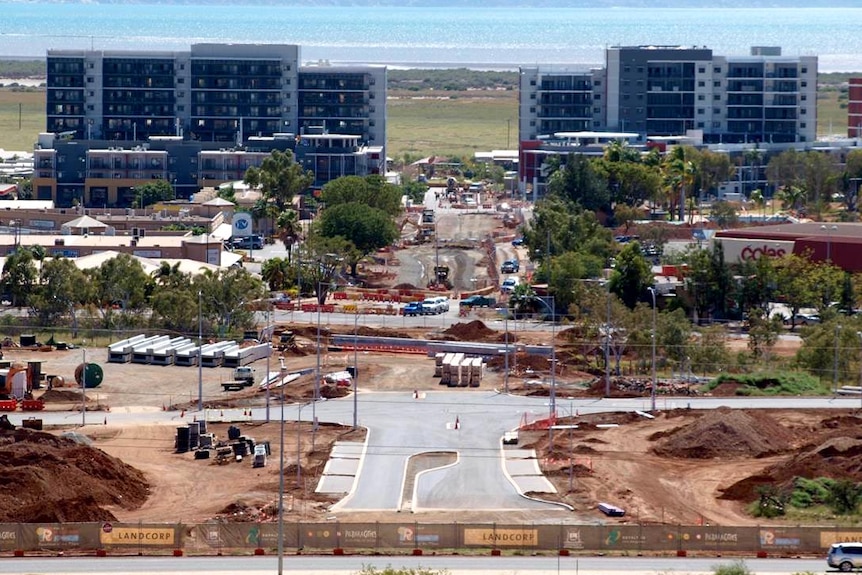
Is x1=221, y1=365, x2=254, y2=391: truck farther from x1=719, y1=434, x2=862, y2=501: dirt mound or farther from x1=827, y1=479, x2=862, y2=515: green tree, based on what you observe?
x1=827, y1=479, x2=862, y2=515: green tree

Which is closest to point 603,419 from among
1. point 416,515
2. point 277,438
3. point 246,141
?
point 277,438

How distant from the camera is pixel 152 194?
173 m

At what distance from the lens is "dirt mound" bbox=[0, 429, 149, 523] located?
210 feet

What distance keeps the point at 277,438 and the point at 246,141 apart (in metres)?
122

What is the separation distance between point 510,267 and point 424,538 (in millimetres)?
76656

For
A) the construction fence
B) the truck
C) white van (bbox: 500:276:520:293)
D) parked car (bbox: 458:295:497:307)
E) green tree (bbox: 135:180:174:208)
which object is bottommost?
the construction fence

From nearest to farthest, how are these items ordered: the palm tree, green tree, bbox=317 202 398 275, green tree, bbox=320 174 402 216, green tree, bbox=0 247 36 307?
1. green tree, bbox=0 247 36 307
2. green tree, bbox=317 202 398 275
3. the palm tree
4. green tree, bbox=320 174 402 216

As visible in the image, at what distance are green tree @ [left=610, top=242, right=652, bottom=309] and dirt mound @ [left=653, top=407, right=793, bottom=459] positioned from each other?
1331 inches

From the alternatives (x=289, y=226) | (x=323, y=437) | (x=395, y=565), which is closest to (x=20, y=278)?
(x=289, y=226)

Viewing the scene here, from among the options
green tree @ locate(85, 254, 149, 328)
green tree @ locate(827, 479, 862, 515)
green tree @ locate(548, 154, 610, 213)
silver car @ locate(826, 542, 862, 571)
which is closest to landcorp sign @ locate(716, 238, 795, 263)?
green tree @ locate(548, 154, 610, 213)

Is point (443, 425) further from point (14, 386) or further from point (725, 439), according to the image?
point (14, 386)

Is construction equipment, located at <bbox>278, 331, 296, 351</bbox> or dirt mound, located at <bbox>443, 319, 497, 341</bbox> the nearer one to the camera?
construction equipment, located at <bbox>278, 331, 296, 351</bbox>

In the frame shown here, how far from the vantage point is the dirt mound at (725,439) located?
7788 centimetres

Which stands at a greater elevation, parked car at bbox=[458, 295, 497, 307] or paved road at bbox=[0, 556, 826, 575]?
parked car at bbox=[458, 295, 497, 307]
